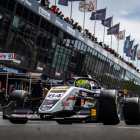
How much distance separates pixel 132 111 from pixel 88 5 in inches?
1080

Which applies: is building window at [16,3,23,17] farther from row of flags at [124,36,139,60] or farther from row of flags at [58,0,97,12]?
row of flags at [124,36,139,60]

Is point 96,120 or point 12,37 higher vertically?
point 12,37

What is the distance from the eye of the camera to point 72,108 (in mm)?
8344

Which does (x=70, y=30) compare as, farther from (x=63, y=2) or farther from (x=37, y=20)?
(x=37, y=20)

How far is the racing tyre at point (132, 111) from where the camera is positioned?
8109 millimetres

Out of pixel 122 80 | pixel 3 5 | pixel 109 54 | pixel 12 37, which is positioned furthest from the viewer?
pixel 122 80

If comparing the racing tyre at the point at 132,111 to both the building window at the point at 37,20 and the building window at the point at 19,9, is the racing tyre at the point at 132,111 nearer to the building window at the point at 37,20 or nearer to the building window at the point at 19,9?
the building window at the point at 19,9

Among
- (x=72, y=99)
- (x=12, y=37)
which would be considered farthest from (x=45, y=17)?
(x=72, y=99)

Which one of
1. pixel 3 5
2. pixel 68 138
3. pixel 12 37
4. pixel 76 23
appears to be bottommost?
pixel 68 138

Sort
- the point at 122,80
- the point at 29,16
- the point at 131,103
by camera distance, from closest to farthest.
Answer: the point at 131,103
the point at 29,16
the point at 122,80

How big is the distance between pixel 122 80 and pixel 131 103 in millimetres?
54150

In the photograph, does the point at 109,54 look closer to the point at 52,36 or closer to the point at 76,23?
the point at 76,23

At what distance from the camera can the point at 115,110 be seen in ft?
Answer: 24.7

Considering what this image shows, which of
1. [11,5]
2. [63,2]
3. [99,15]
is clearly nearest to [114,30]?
[99,15]
